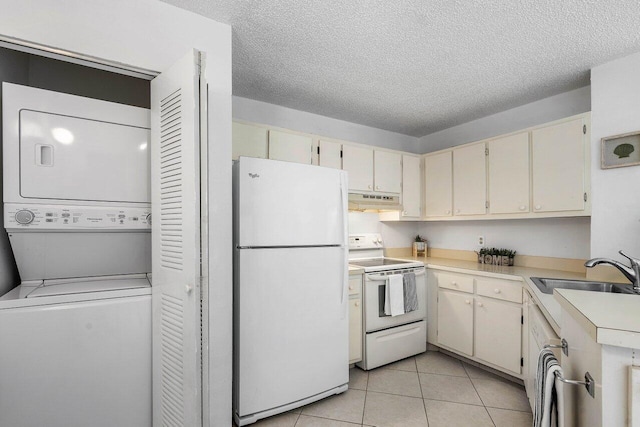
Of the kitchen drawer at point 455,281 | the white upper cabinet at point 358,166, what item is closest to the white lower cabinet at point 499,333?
the kitchen drawer at point 455,281

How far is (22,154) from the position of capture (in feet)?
5.23

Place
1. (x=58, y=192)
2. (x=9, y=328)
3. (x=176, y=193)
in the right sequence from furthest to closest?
(x=58, y=192)
(x=176, y=193)
(x=9, y=328)

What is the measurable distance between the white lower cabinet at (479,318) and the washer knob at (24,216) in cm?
308

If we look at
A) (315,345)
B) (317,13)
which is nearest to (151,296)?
(315,345)

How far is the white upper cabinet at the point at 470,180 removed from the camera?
315 centimetres

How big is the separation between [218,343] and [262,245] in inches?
24.6

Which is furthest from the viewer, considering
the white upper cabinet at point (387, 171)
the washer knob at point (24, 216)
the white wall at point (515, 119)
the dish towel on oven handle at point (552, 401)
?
the white upper cabinet at point (387, 171)

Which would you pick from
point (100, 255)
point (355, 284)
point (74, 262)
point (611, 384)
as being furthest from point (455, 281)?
point (74, 262)

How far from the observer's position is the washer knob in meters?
1.57

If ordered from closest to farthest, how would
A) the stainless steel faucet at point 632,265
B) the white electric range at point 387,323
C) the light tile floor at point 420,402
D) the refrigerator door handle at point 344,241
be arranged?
the stainless steel faucet at point 632,265 < the light tile floor at point 420,402 < the refrigerator door handle at point 344,241 < the white electric range at point 387,323

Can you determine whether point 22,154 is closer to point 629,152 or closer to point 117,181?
point 117,181

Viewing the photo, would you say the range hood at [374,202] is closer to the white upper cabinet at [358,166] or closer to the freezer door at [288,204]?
the white upper cabinet at [358,166]

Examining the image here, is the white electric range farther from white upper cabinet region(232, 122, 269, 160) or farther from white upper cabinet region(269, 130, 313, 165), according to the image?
white upper cabinet region(232, 122, 269, 160)

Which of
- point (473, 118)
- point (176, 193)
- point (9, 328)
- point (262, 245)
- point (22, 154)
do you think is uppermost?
point (473, 118)
